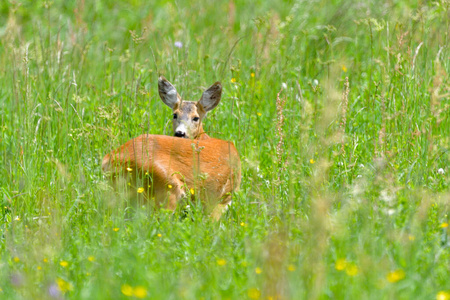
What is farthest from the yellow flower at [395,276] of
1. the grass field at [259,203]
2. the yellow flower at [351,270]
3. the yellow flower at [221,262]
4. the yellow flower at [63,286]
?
the yellow flower at [63,286]

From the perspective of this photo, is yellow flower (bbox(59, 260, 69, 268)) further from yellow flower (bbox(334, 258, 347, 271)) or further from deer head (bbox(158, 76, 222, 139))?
deer head (bbox(158, 76, 222, 139))

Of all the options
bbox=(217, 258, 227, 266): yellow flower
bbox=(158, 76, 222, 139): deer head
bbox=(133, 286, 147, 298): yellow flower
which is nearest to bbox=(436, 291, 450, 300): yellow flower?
bbox=(217, 258, 227, 266): yellow flower

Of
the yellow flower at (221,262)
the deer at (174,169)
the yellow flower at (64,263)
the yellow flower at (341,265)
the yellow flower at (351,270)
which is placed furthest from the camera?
the deer at (174,169)

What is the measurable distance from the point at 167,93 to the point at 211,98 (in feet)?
1.25

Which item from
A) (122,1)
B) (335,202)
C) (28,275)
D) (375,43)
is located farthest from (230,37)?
(28,275)

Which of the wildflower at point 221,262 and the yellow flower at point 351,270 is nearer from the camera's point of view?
the yellow flower at point 351,270

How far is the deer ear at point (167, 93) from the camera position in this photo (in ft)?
20.6

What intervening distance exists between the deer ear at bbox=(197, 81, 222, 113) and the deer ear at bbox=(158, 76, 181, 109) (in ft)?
0.71

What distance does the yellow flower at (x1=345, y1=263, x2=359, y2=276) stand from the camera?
9.41 ft

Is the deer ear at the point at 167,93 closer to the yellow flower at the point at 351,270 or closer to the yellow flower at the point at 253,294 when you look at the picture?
the yellow flower at the point at 351,270

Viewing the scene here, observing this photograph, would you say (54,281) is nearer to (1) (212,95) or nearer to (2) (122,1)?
(1) (212,95)

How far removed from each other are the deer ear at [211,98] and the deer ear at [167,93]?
0.71ft

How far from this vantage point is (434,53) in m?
6.46

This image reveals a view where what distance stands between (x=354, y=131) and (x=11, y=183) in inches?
99.9
